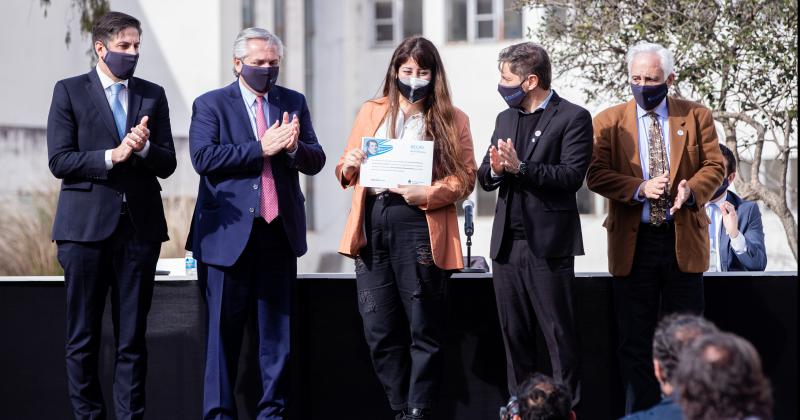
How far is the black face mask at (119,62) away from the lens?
513 centimetres

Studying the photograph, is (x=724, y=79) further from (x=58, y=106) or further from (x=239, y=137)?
(x=58, y=106)

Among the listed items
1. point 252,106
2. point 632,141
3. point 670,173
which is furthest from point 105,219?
point 670,173

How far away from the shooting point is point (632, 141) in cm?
531

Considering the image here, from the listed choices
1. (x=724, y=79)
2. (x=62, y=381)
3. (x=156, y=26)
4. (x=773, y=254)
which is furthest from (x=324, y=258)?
(x=62, y=381)

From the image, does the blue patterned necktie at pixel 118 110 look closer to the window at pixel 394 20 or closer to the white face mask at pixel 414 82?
the white face mask at pixel 414 82

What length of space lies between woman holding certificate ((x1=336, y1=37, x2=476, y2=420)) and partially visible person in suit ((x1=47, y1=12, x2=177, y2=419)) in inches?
36.3

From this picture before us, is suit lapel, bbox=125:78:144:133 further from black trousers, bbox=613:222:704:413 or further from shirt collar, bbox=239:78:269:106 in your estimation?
black trousers, bbox=613:222:704:413

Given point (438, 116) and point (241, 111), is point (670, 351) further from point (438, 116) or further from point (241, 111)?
point (241, 111)

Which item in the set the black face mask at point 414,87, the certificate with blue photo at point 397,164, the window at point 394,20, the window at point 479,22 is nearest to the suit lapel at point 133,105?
the certificate with blue photo at point 397,164

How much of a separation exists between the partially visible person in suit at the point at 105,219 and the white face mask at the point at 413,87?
3.67 feet

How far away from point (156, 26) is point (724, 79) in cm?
1210

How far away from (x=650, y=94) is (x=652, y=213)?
0.55m

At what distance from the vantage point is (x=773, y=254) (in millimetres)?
17234

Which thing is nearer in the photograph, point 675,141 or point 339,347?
point 675,141
